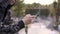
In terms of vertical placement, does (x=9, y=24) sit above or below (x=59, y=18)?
above

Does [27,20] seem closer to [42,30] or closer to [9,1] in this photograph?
[9,1]

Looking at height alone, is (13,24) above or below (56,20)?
above

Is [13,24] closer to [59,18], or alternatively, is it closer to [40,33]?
[40,33]

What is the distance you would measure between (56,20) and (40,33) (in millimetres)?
694

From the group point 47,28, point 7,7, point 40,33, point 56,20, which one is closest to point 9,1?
point 7,7

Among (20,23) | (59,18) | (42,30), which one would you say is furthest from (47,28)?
(20,23)

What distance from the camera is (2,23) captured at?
65cm

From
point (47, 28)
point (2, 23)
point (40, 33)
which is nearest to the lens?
point (2, 23)

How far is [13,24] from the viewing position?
693 mm

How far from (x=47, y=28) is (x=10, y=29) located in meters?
2.78

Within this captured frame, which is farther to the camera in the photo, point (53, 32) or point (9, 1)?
point (53, 32)

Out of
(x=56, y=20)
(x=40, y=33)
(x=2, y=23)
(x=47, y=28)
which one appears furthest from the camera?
(x=56, y=20)

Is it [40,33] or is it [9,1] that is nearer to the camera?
[9,1]

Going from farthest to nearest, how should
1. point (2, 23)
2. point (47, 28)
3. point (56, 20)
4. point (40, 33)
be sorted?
point (56, 20)
point (47, 28)
point (40, 33)
point (2, 23)
